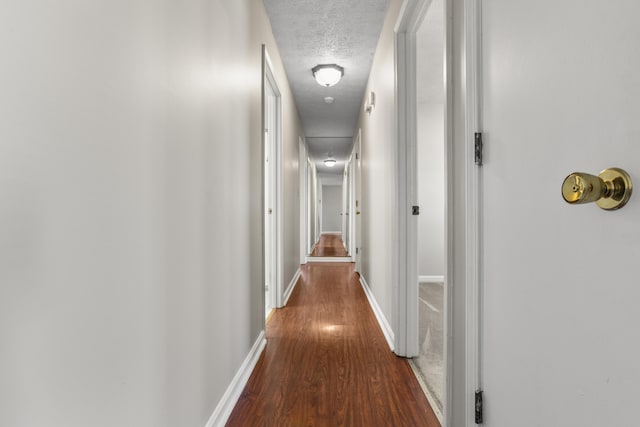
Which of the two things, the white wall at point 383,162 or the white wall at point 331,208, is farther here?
the white wall at point 331,208

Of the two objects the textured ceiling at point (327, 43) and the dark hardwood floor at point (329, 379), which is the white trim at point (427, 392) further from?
the textured ceiling at point (327, 43)

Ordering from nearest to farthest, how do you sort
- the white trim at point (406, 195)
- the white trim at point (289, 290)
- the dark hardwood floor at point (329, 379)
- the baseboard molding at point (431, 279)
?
the dark hardwood floor at point (329, 379)
the white trim at point (406, 195)
the white trim at point (289, 290)
the baseboard molding at point (431, 279)

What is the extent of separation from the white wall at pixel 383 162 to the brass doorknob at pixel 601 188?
1.72 meters

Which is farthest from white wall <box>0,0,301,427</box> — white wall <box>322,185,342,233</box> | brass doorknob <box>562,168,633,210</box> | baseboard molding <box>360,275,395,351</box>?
white wall <box>322,185,342,233</box>

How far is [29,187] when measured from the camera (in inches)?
22.9

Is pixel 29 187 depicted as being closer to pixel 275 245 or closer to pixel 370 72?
pixel 275 245

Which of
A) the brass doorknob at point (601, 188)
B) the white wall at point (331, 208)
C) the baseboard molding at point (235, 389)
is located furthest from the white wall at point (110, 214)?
the white wall at point (331, 208)

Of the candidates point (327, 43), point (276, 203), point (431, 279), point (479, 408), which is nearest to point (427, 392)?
point (479, 408)

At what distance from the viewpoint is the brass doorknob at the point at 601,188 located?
0.56 metres

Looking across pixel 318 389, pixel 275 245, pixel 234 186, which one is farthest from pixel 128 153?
A: pixel 275 245

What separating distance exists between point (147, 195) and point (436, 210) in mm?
4270

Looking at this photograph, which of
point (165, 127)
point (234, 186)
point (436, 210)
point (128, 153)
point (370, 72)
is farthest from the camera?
point (436, 210)

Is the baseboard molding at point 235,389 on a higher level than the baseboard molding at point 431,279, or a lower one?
higher

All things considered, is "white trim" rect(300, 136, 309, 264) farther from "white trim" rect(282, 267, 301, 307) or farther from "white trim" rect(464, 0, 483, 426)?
"white trim" rect(464, 0, 483, 426)
